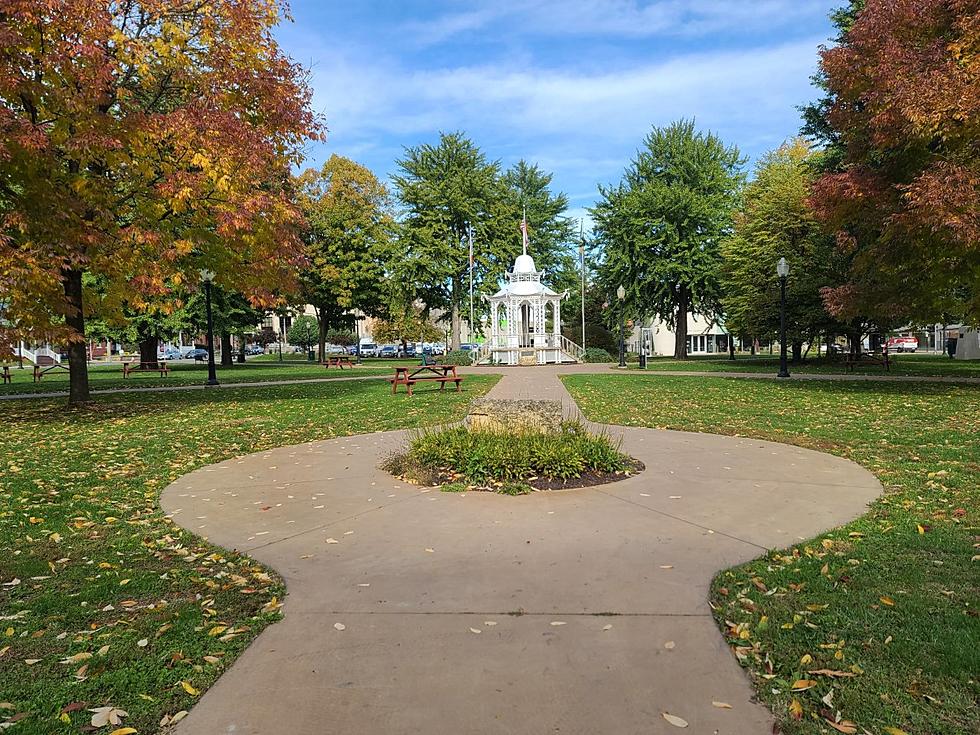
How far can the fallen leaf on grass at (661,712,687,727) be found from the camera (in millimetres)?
2377

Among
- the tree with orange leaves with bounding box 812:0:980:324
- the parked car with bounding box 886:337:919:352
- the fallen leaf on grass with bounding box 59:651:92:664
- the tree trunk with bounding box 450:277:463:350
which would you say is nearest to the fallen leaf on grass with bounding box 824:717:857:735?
the fallen leaf on grass with bounding box 59:651:92:664

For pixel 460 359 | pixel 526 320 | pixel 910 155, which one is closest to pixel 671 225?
pixel 526 320

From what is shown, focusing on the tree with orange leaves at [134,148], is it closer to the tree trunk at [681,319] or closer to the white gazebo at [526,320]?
the white gazebo at [526,320]

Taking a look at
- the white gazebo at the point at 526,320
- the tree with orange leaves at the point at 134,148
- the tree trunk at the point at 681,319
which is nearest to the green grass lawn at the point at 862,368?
the white gazebo at the point at 526,320

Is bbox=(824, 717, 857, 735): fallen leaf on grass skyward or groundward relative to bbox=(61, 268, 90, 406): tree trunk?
groundward

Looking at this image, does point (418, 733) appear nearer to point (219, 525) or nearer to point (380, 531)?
point (380, 531)

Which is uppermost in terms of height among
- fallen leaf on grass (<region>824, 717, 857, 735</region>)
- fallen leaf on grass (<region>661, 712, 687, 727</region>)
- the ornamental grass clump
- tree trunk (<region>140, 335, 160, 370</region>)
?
tree trunk (<region>140, 335, 160, 370</region>)

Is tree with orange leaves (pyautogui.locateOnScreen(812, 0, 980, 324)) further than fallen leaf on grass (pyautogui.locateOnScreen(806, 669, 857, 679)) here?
Yes

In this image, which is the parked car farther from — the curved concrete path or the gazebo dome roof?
the curved concrete path

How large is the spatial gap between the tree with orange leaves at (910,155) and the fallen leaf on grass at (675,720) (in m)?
11.5

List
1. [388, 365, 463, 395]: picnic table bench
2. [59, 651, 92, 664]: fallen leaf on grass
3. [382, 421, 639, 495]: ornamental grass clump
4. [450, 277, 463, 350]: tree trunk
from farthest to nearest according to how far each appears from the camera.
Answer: [450, 277, 463, 350]: tree trunk
[388, 365, 463, 395]: picnic table bench
[382, 421, 639, 495]: ornamental grass clump
[59, 651, 92, 664]: fallen leaf on grass

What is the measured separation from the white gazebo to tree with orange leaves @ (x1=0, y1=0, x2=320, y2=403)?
75.5ft

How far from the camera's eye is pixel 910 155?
44.3ft

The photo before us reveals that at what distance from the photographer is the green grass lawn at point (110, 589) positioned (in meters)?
2.66
